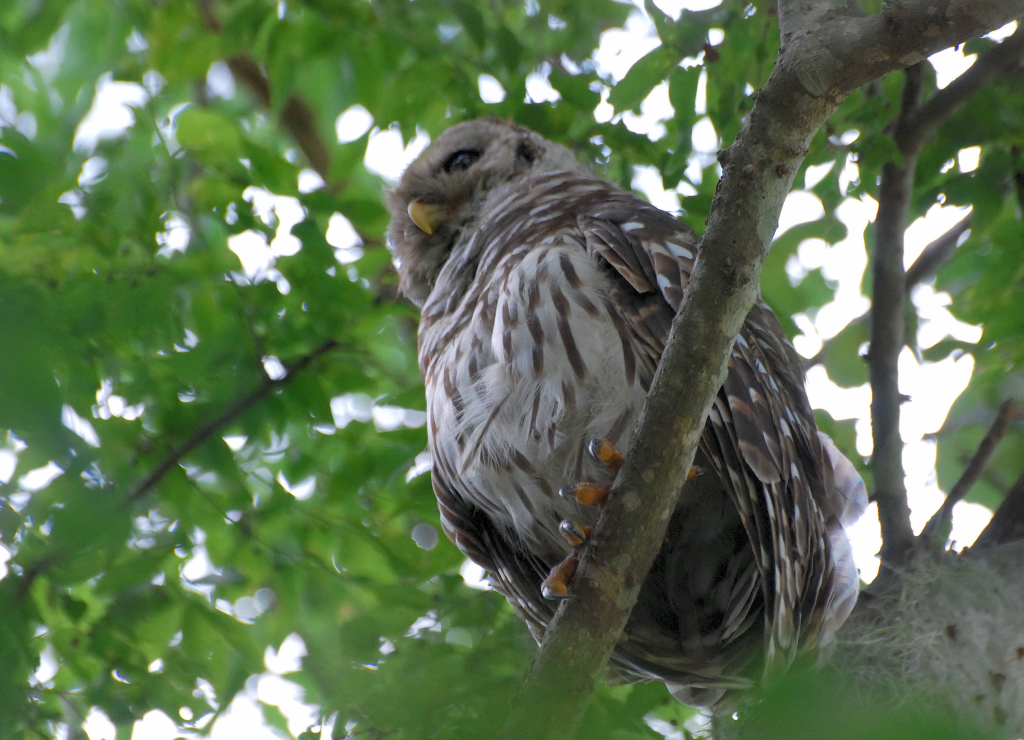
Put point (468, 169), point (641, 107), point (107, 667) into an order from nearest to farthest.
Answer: point (107, 667) → point (641, 107) → point (468, 169)

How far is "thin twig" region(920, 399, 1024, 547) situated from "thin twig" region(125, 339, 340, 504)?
7.02ft

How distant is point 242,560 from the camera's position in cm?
350

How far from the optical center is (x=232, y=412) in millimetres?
3324

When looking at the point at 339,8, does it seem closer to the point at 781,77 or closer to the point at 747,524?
the point at 781,77

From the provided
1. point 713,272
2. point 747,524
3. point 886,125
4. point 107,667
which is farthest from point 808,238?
point 107,667

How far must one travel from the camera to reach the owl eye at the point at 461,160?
4.11m

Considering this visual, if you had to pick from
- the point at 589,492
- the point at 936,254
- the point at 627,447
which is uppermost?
the point at 936,254

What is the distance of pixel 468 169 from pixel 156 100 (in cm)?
124

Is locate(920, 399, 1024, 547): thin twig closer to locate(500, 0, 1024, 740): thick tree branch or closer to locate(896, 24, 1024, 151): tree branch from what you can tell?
locate(896, 24, 1024, 151): tree branch

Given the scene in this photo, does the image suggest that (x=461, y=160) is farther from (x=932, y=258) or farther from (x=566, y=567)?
(x=566, y=567)

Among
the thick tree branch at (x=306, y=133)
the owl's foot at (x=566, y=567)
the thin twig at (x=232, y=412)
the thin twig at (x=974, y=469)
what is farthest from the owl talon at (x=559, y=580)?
the thick tree branch at (x=306, y=133)

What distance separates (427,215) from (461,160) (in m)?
0.40

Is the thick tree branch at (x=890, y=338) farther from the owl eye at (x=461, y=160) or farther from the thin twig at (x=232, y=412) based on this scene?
the thin twig at (x=232, y=412)

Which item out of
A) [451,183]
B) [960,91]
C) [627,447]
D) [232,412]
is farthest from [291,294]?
[960,91]
